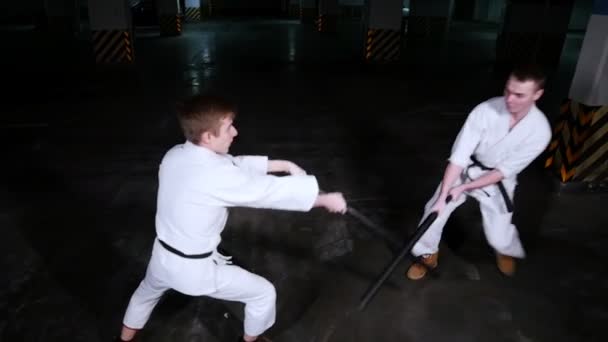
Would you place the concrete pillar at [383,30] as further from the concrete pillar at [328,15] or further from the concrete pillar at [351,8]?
the concrete pillar at [351,8]

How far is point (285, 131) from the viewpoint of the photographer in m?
6.78

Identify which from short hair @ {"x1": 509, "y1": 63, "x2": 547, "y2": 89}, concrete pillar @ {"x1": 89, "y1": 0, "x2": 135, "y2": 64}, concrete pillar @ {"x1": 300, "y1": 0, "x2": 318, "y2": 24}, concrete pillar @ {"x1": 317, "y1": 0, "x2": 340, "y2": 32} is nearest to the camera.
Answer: short hair @ {"x1": 509, "y1": 63, "x2": 547, "y2": 89}

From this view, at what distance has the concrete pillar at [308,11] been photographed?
1144 inches

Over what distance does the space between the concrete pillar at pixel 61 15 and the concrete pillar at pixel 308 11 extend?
14.5 metres

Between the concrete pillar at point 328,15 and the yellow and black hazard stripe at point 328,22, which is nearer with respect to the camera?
the concrete pillar at point 328,15

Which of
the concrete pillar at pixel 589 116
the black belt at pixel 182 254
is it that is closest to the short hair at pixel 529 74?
the black belt at pixel 182 254

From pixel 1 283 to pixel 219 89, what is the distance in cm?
687

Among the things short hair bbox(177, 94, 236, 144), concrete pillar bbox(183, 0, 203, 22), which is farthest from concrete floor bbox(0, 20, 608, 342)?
concrete pillar bbox(183, 0, 203, 22)

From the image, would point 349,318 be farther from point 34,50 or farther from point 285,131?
point 34,50

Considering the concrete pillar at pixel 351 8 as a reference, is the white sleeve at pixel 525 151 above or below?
below

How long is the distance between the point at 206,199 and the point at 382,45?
1322 centimetres

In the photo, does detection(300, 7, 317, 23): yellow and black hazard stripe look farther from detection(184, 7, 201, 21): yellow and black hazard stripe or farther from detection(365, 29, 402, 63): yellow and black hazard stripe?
detection(365, 29, 402, 63): yellow and black hazard stripe

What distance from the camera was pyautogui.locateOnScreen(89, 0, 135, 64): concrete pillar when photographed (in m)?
12.5

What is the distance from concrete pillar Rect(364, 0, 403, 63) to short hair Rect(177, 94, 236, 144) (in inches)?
504
